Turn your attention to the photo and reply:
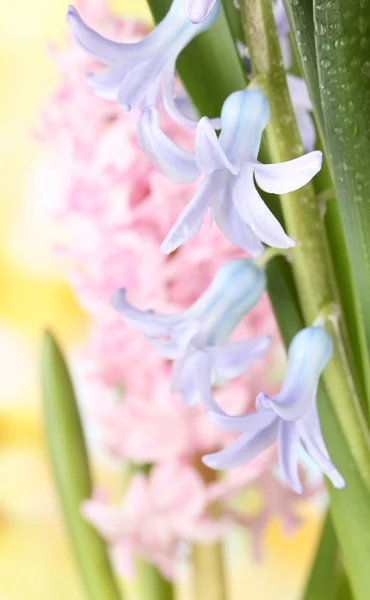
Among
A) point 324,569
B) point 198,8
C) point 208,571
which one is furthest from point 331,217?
point 208,571

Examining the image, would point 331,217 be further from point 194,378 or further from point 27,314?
point 27,314

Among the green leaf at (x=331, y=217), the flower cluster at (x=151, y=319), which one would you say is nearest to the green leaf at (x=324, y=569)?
the flower cluster at (x=151, y=319)

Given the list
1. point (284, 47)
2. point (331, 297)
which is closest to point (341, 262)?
point (331, 297)

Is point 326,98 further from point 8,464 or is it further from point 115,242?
point 8,464

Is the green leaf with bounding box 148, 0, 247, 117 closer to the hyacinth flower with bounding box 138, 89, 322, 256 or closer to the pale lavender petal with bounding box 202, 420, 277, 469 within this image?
the hyacinth flower with bounding box 138, 89, 322, 256

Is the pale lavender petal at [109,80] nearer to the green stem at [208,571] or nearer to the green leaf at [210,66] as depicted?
the green leaf at [210,66]

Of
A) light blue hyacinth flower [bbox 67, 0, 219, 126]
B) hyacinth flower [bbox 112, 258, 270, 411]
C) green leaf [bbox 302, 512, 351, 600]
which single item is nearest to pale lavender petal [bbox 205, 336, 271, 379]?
hyacinth flower [bbox 112, 258, 270, 411]
